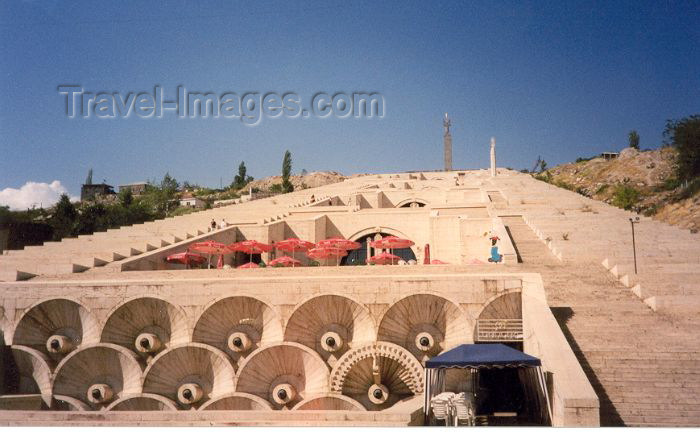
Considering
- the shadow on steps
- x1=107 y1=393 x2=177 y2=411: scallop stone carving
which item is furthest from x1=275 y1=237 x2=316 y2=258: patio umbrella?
the shadow on steps

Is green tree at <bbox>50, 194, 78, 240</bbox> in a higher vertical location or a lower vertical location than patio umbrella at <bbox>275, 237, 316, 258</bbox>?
higher

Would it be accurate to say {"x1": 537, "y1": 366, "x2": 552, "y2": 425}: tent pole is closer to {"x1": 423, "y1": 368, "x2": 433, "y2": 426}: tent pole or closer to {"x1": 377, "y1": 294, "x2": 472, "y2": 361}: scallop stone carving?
{"x1": 423, "y1": 368, "x2": 433, "y2": 426}: tent pole

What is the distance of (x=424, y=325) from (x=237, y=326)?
4488mm

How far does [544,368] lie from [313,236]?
16543mm

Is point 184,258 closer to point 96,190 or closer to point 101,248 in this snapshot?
point 101,248

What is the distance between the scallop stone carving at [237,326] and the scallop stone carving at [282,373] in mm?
392

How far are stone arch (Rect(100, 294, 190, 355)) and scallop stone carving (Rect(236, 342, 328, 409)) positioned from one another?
1.88 meters

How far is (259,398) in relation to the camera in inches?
461

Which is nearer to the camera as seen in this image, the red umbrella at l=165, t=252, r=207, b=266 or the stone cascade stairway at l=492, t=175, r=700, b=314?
the stone cascade stairway at l=492, t=175, r=700, b=314

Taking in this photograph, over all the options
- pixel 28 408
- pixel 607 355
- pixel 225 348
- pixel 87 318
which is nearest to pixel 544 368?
pixel 607 355

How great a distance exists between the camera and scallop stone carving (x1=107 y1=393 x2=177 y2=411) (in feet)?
39.1

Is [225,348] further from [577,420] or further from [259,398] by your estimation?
[577,420]

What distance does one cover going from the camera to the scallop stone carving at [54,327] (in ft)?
41.4

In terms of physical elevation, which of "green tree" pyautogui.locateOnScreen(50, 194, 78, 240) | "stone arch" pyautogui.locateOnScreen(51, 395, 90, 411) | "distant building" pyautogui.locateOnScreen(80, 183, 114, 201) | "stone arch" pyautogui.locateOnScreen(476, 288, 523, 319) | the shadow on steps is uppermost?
"distant building" pyautogui.locateOnScreen(80, 183, 114, 201)
